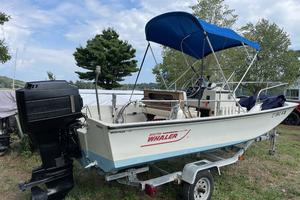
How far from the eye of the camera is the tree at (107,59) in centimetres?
2084

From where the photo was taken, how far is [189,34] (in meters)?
4.82

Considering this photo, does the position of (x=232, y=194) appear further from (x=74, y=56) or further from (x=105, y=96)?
(x=74, y=56)

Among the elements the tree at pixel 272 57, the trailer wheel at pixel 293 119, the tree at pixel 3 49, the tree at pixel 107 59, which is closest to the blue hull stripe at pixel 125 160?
the tree at pixel 3 49

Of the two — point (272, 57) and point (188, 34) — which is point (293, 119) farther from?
point (188, 34)

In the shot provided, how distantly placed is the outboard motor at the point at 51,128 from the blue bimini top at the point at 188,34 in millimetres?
1953

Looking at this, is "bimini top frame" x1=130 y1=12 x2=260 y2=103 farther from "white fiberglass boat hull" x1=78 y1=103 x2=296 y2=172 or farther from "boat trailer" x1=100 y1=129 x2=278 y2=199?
"boat trailer" x1=100 y1=129 x2=278 y2=199

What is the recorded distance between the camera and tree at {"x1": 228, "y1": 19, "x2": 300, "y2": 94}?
1281 centimetres

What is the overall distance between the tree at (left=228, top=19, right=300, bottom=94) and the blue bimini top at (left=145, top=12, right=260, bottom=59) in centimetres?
806

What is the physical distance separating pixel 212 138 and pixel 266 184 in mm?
1346

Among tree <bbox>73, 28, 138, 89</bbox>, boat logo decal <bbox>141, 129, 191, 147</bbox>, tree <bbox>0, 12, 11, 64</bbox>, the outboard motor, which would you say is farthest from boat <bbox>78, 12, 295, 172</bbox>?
tree <bbox>73, 28, 138, 89</bbox>

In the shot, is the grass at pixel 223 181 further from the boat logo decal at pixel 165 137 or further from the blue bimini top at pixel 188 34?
the blue bimini top at pixel 188 34

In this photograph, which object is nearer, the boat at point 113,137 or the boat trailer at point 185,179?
the boat at point 113,137

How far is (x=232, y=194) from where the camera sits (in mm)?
3770

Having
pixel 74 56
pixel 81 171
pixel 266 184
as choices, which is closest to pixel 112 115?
pixel 81 171
